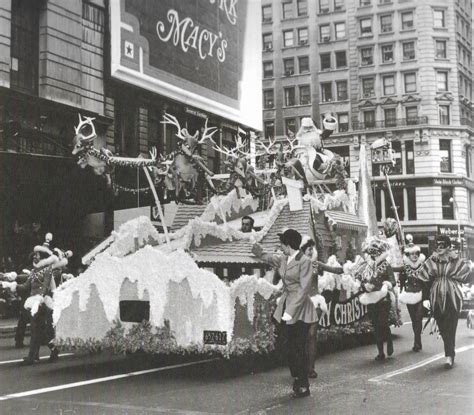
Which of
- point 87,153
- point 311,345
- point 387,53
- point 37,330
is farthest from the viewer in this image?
point 387,53

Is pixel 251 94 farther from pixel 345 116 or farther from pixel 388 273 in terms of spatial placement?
pixel 388 273

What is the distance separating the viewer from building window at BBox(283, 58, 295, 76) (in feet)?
97.5

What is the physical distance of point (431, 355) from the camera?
11.1 metres

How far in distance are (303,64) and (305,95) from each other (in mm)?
1630

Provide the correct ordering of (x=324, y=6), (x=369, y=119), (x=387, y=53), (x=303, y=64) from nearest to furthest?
(x=324, y=6), (x=303, y=64), (x=387, y=53), (x=369, y=119)

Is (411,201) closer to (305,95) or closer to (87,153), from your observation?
(305,95)

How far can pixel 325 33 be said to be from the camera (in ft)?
104

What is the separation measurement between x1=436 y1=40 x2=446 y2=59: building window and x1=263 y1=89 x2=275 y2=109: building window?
9588 mm

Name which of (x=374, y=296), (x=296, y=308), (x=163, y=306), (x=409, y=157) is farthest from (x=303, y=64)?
(x=296, y=308)

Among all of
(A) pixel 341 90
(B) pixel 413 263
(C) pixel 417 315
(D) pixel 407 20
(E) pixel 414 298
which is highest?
(D) pixel 407 20

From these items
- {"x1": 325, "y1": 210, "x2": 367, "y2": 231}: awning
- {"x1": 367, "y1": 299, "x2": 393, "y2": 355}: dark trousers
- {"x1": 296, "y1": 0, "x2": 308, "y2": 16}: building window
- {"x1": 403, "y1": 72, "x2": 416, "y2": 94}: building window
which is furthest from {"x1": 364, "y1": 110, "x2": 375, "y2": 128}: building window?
{"x1": 367, "y1": 299, "x2": 393, "y2": 355}: dark trousers

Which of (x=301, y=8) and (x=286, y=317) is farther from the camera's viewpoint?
(x=301, y=8)

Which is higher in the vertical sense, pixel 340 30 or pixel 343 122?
pixel 340 30

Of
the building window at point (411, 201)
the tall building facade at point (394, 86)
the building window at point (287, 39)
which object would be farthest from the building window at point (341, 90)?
the building window at point (411, 201)
